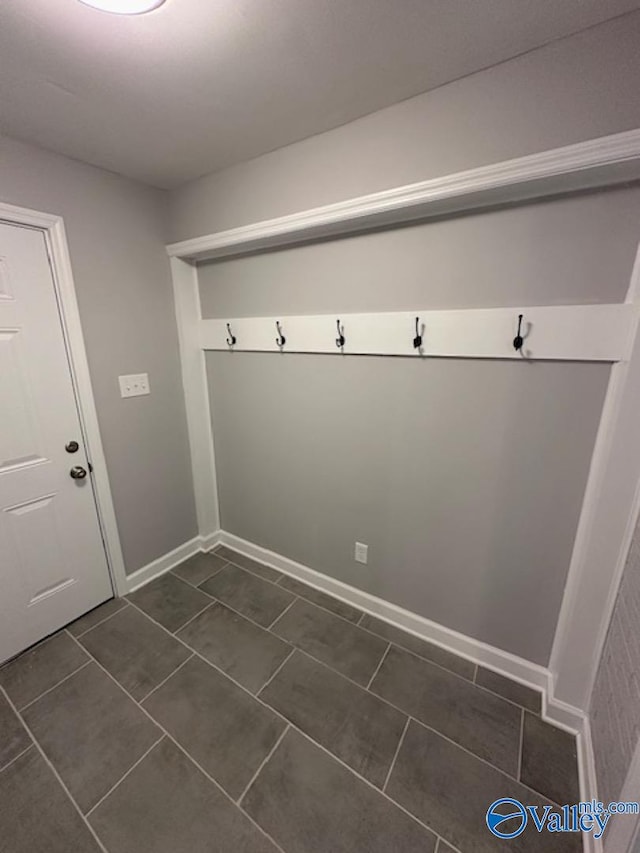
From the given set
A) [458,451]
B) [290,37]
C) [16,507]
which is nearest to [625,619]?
[458,451]

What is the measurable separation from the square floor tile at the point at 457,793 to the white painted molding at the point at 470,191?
2.00 metres

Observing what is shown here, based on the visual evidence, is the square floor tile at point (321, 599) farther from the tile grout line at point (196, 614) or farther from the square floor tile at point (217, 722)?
the square floor tile at point (217, 722)

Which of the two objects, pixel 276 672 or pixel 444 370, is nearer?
pixel 444 370

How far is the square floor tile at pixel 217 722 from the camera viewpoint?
125 cm

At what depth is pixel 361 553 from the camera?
1.89 m

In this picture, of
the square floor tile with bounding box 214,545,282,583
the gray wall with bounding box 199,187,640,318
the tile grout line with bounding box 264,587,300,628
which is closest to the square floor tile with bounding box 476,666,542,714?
the tile grout line with bounding box 264,587,300,628

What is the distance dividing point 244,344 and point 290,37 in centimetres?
127

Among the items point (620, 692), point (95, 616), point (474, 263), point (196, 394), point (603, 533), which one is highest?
point (474, 263)

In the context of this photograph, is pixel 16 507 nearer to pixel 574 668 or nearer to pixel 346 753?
pixel 346 753

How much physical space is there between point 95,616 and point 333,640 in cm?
→ 135

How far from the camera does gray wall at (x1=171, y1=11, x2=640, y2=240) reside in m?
0.94

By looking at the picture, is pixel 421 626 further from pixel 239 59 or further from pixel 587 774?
pixel 239 59

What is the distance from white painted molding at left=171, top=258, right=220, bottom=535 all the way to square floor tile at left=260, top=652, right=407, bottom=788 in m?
1.22

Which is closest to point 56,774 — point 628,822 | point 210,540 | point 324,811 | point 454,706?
point 324,811
